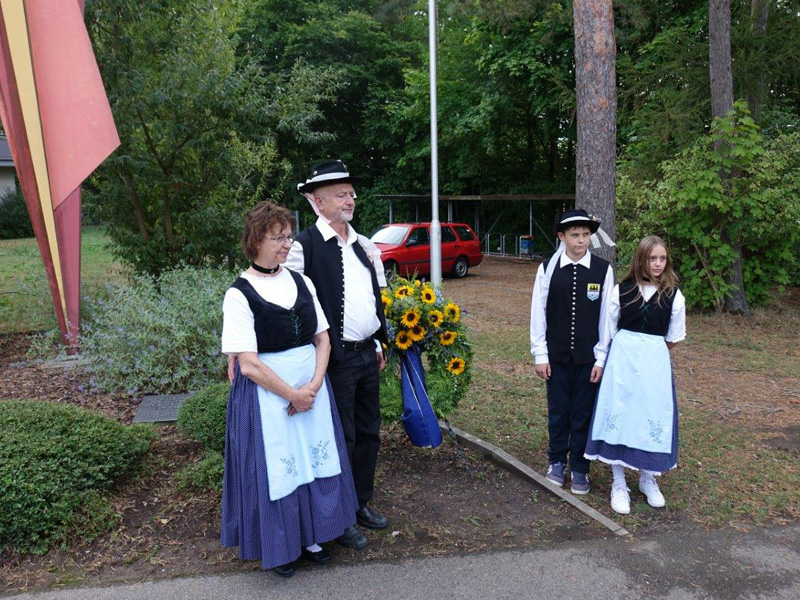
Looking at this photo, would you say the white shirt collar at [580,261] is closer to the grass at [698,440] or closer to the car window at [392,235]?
the grass at [698,440]

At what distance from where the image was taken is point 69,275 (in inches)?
279

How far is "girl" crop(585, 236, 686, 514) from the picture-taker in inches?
154

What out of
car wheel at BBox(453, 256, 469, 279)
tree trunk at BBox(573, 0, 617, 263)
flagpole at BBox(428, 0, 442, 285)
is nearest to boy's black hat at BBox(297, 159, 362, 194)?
tree trunk at BBox(573, 0, 617, 263)

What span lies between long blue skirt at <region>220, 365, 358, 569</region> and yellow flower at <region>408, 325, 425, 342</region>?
4.15ft

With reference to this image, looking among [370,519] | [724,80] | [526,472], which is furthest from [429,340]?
[724,80]

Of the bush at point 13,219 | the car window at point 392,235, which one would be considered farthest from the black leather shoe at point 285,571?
the bush at point 13,219

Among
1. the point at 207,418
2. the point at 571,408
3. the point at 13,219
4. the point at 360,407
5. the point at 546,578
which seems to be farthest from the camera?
the point at 13,219

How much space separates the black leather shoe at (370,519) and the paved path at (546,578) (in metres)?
0.36

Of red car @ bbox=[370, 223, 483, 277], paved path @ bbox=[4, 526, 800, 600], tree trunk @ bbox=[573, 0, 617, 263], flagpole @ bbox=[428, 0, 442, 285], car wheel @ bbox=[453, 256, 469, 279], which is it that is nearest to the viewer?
paved path @ bbox=[4, 526, 800, 600]

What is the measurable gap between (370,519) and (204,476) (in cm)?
106

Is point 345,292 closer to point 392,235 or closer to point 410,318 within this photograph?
point 410,318

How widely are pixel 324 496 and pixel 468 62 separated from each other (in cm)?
2147

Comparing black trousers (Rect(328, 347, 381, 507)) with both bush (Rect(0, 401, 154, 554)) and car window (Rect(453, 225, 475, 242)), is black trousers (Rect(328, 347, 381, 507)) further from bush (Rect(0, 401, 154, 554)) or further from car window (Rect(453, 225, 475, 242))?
car window (Rect(453, 225, 475, 242))

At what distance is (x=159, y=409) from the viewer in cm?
549
